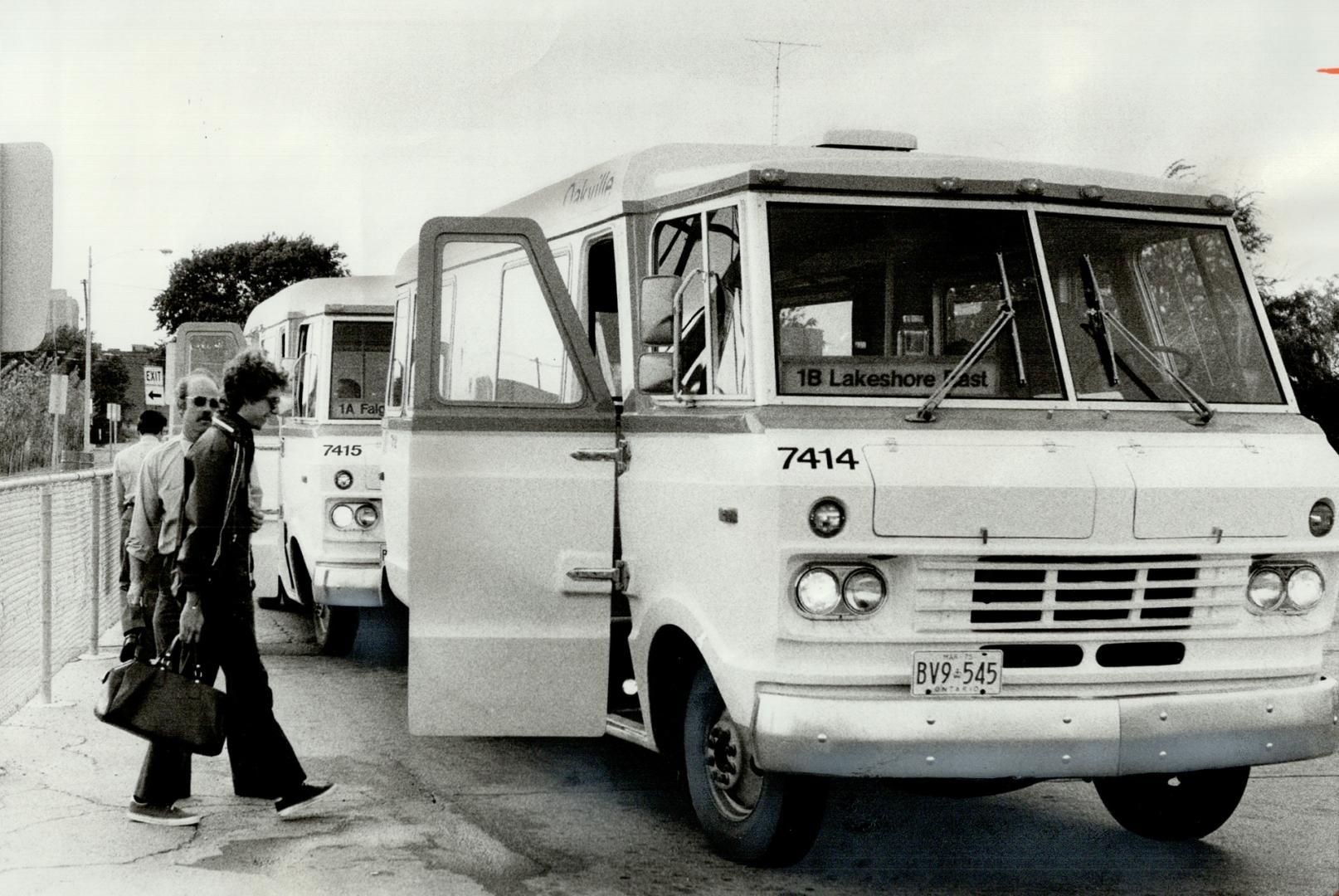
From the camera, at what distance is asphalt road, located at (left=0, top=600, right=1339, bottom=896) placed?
244 inches

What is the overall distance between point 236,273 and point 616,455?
196ft

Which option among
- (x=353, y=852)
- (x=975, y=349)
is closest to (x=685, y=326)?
(x=975, y=349)

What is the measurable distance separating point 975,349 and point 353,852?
302 cm

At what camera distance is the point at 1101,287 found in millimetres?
6473

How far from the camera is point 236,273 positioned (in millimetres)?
64125

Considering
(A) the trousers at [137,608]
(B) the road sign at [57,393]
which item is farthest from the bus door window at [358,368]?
(B) the road sign at [57,393]

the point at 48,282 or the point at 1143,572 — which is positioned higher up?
the point at 48,282

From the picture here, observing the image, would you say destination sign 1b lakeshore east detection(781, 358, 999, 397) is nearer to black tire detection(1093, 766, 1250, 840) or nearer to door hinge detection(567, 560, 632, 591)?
door hinge detection(567, 560, 632, 591)

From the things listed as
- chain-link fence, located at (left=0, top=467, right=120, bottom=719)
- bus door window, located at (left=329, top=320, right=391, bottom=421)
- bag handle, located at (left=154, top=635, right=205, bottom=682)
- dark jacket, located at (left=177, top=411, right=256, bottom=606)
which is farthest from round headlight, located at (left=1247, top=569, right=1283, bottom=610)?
bus door window, located at (left=329, top=320, right=391, bottom=421)

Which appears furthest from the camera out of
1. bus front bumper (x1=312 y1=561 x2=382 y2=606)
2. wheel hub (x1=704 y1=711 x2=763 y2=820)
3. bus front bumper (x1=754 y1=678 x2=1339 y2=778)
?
bus front bumper (x1=312 y1=561 x2=382 y2=606)

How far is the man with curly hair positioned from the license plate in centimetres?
273

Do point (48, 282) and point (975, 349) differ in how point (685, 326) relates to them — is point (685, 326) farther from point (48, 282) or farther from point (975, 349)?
point (48, 282)

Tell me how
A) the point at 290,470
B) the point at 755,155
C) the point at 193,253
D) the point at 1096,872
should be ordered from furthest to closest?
the point at 193,253, the point at 290,470, the point at 755,155, the point at 1096,872

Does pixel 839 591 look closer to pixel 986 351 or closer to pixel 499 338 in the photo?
pixel 986 351
